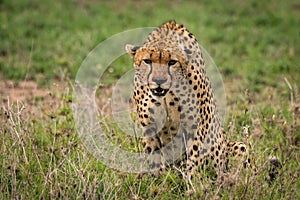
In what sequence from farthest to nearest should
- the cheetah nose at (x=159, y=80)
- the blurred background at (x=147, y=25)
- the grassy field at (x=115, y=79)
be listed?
the blurred background at (x=147, y=25) → the cheetah nose at (x=159, y=80) → the grassy field at (x=115, y=79)

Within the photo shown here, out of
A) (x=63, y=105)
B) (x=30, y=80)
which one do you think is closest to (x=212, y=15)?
(x=30, y=80)

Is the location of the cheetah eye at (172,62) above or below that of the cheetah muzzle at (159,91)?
above

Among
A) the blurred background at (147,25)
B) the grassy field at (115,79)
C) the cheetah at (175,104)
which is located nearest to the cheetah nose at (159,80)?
the cheetah at (175,104)

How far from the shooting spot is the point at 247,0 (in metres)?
10.5

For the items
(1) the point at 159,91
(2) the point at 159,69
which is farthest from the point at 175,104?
(2) the point at 159,69

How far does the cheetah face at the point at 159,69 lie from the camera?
4254mm

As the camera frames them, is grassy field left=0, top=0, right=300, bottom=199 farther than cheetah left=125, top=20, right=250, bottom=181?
No

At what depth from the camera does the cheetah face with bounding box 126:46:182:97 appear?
425 cm

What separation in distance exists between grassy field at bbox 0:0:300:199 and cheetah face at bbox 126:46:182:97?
0.62m

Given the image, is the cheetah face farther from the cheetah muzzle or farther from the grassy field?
the grassy field

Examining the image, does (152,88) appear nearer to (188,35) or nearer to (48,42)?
(188,35)

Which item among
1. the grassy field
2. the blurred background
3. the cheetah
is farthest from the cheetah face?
the blurred background

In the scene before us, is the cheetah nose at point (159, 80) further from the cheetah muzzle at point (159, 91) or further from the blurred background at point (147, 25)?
the blurred background at point (147, 25)

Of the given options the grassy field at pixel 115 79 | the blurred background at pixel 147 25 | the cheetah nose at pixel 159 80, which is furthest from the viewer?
the blurred background at pixel 147 25
